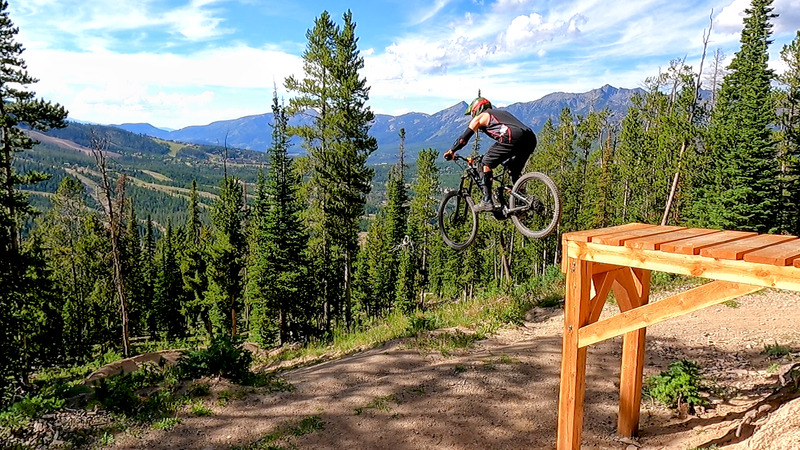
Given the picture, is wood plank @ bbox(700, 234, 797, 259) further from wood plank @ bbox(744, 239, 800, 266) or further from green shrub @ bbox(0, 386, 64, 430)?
green shrub @ bbox(0, 386, 64, 430)

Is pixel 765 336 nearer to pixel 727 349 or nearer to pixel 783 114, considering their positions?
pixel 727 349

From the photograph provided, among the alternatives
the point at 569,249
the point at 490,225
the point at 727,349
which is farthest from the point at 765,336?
the point at 490,225

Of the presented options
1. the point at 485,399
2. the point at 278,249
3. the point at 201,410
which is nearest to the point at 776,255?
the point at 485,399

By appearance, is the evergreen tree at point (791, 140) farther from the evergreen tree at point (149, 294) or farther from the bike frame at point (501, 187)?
the evergreen tree at point (149, 294)

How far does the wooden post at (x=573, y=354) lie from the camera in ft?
17.7

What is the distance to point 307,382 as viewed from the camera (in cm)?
893

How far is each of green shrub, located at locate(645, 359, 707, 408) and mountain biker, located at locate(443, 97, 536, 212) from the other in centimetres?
→ 426

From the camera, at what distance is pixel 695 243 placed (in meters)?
4.43

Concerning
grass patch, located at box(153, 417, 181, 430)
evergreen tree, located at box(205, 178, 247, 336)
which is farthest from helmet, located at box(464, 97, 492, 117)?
evergreen tree, located at box(205, 178, 247, 336)

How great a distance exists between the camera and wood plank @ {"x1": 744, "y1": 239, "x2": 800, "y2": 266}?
12.0ft

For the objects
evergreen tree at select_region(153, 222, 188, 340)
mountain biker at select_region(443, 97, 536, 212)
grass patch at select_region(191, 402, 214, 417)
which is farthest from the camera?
evergreen tree at select_region(153, 222, 188, 340)

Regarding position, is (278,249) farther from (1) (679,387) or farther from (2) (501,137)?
(1) (679,387)

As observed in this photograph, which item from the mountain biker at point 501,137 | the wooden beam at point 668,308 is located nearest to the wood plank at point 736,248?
the wooden beam at point 668,308

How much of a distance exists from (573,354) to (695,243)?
1.97 m
